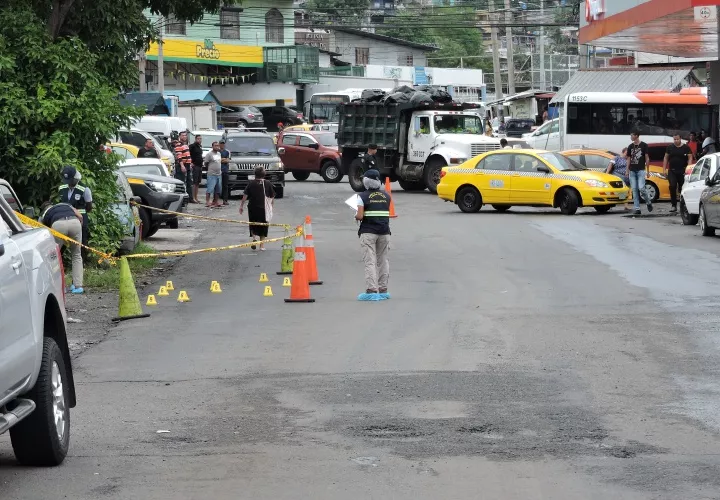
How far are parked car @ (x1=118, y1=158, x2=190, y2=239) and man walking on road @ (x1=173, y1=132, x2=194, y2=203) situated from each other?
5051mm

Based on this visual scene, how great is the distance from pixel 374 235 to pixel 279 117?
59.6 m

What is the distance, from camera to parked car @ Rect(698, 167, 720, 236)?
940 inches

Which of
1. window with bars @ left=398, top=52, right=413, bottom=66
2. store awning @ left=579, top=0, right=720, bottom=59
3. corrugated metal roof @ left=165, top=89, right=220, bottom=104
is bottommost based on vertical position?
corrugated metal roof @ left=165, top=89, right=220, bottom=104

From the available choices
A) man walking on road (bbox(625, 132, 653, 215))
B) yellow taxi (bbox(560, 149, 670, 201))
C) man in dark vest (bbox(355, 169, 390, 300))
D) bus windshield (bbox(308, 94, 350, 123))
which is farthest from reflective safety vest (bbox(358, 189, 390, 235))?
bus windshield (bbox(308, 94, 350, 123))

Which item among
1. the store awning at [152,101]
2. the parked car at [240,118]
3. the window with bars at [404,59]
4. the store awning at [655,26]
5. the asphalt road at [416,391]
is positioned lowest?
the asphalt road at [416,391]

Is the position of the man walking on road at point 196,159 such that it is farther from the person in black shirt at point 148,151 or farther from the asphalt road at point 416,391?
the asphalt road at point 416,391

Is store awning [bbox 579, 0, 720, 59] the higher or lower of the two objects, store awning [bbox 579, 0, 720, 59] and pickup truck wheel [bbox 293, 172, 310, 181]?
the higher

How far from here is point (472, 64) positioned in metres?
119

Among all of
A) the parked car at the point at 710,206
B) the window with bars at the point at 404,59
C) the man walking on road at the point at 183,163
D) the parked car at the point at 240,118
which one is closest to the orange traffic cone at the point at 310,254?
the parked car at the point at 710,206

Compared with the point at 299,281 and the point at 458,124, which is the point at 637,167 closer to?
the point at 458,124

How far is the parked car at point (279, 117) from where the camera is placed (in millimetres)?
75250

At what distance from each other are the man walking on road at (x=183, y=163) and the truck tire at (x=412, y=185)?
6994mm

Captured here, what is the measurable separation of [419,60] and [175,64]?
Result: 99.7ft

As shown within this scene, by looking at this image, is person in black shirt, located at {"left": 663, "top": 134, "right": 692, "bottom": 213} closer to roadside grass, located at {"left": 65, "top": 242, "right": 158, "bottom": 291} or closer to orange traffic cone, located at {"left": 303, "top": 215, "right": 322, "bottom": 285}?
roadside grass, located at {"left": 65, "top": 242, "right": 158, "bottom": 291}
